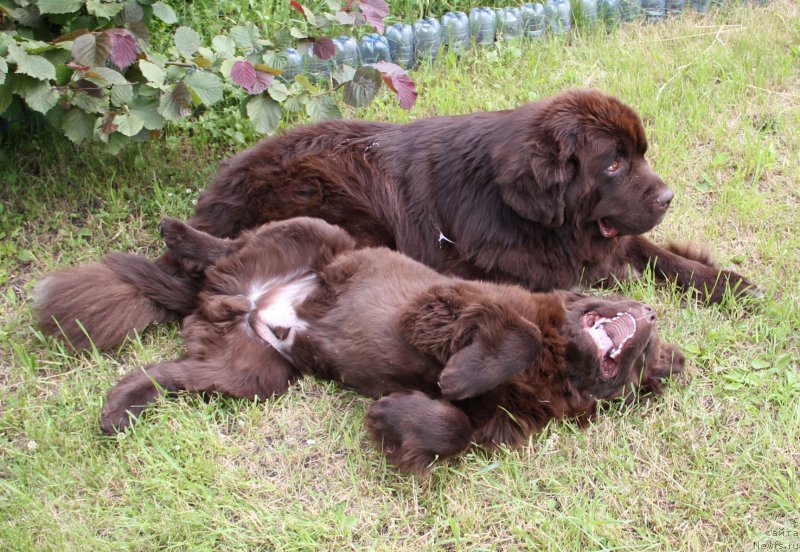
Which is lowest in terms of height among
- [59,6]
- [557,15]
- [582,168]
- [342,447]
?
[342,447]

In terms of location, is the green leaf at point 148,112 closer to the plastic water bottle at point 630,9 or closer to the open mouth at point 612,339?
the open mouth at point 612,339

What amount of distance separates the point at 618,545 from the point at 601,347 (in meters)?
0.79

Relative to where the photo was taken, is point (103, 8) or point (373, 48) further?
point (373, 48)

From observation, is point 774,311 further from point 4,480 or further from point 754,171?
point 4,480

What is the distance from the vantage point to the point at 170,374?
320 cm

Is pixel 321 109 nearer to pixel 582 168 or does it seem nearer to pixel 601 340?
pixel 582 168

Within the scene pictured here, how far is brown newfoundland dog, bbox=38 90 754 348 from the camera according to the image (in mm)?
3602

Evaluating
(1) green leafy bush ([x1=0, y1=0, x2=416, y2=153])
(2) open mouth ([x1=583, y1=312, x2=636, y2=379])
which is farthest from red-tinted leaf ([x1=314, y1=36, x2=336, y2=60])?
(2) open mouth ([x1=583, y1=312, x2=636, y2=379])

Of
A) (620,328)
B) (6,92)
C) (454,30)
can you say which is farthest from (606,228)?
(6,92)

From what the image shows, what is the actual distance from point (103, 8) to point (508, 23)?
2973mm

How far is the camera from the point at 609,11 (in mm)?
6008

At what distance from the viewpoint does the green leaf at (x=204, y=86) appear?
12.9ft

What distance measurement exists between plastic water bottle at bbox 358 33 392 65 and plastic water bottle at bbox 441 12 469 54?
462mm

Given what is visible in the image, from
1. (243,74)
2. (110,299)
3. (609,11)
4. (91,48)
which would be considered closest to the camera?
(110,299)
